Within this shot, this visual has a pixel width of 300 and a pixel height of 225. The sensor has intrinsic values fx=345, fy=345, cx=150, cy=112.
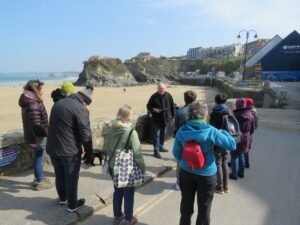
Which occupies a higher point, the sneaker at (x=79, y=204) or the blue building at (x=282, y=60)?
the blue building at (x=282, y=60)

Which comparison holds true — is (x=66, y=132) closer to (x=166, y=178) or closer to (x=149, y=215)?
(x=149, y=215)

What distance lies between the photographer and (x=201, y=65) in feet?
363

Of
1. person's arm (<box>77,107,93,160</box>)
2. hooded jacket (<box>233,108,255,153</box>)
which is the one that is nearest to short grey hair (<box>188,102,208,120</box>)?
person's arm (<box>77,107,93,160</box>)

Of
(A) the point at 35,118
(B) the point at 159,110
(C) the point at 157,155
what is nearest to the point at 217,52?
(B) the point at 159,110

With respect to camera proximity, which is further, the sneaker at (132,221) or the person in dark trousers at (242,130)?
the person in dark trousers at (242,130)

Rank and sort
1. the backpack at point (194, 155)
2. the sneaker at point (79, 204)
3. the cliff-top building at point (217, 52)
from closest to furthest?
the backpack at point (194, 155) < the sneaker at point (79, 204) < the cliff-top building at point (217, 52)

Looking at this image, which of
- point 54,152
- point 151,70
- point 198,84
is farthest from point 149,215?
point 151,70

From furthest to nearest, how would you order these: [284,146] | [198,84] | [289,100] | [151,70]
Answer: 1. [151,70]
2. [198,84]
3. [289,100]
4. [284,146]

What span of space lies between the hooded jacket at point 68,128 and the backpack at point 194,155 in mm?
1377

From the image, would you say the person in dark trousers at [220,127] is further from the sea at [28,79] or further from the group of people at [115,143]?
the sea at [28,79]

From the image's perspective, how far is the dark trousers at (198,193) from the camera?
3.75m

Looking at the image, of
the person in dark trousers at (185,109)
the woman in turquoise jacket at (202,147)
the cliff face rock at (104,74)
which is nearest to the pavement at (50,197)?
the person in dark trousers at (185,109)

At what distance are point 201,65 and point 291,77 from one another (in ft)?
201

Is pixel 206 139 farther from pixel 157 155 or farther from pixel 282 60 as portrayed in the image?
pixel 282 60
